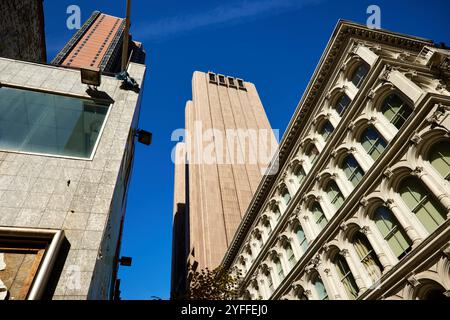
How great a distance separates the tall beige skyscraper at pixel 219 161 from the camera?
47812mm

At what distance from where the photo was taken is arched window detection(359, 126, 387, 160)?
49.7 ft

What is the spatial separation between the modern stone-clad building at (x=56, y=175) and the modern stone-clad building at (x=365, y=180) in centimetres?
1207

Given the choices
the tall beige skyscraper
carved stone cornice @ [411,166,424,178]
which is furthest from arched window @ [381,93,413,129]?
the tall beige skyscraper

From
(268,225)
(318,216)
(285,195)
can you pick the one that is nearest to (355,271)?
(318,216)

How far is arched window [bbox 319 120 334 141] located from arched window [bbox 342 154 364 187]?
3.02 metres

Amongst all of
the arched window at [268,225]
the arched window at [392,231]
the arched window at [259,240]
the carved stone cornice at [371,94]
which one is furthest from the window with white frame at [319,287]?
the carved stone cornice at [371,94]

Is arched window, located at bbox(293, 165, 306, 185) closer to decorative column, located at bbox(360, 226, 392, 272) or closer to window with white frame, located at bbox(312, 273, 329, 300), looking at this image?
window with white frame, located at bbox(312, 273, 329, 300)

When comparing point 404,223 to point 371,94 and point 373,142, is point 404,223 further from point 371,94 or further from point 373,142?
point 371,94

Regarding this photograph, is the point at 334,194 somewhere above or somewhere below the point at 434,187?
above

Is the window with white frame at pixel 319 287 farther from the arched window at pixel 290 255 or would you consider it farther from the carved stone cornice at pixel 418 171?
the carved stone cornice at pixel 418 171

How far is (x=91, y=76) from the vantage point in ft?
28.0

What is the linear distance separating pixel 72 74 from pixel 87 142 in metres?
3.41

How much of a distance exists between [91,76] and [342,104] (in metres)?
17.1
